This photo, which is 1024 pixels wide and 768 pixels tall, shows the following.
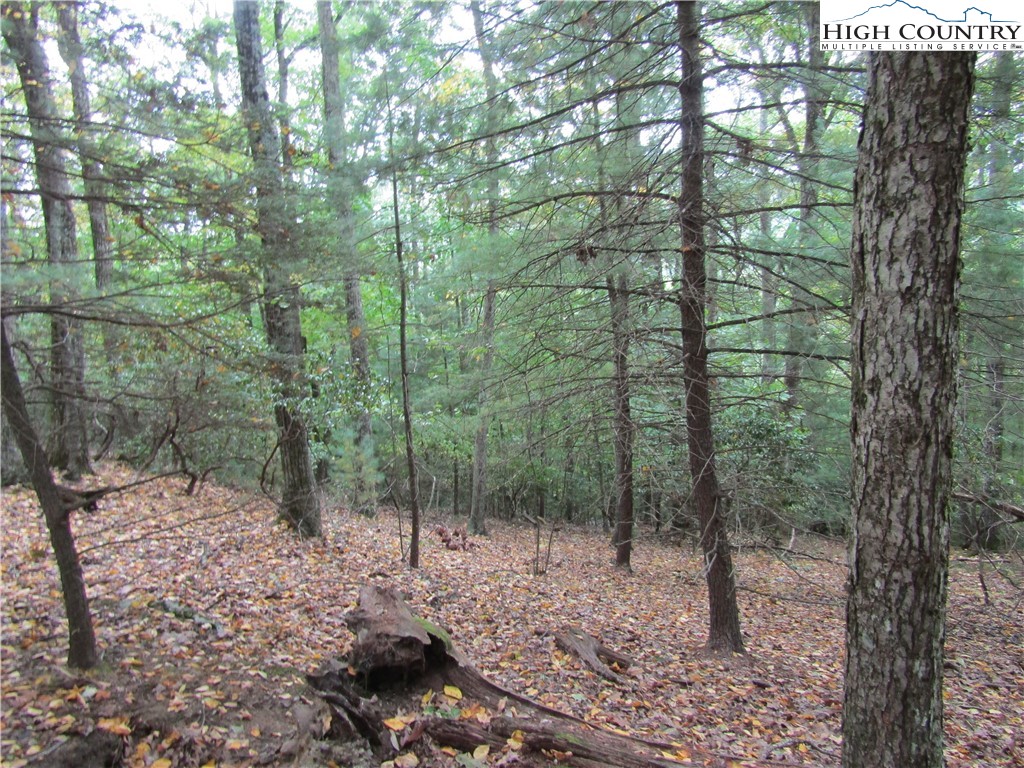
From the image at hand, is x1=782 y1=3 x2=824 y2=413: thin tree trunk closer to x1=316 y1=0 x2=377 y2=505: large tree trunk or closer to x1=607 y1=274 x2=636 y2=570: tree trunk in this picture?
x1=607 y1=274 x2=636 y2=570: tree trunk

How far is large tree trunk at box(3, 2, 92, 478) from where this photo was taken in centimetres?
368

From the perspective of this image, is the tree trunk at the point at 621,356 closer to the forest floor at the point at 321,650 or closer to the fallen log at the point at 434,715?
the forest floor at the point at 321,650

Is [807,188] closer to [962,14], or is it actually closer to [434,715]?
[962,14]

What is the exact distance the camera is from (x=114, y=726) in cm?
335

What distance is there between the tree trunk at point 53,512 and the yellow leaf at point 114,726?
540 millimetres

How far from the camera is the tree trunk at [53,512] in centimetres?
340

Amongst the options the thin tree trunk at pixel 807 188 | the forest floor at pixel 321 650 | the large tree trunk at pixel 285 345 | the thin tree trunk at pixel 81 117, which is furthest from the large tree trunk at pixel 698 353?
the thin tree trunk at pixel 81 117

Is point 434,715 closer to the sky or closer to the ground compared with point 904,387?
closer to the ground

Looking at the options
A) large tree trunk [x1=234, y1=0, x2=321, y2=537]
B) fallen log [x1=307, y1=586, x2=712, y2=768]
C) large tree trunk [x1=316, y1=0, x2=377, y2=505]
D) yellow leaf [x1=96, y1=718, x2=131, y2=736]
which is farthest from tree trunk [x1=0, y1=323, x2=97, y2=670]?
large tree trunk [x1=316, y1=0, x2=377, y2=505]

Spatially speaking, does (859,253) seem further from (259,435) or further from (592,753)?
(259,435)

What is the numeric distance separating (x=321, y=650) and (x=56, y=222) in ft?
22.7

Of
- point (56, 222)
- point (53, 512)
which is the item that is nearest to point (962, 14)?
point (53, 512)

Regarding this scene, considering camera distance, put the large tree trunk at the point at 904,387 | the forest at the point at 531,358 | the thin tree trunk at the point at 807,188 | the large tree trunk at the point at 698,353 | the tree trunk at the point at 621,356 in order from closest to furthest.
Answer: the large tree trunk at the point at 904,387 < the forest at the point at 531,358 < the thin tree trunk at the point at 807,188 < the large tree trunk at the point at 698,353 < the tree trunk at the point at 621,356

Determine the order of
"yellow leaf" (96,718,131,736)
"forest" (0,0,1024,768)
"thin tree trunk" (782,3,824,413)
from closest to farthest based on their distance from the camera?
"forest" (0,0,1024,768), "yellow leaf" (96,718,131,736), "thin tree trunk" (782,3,824,413)
